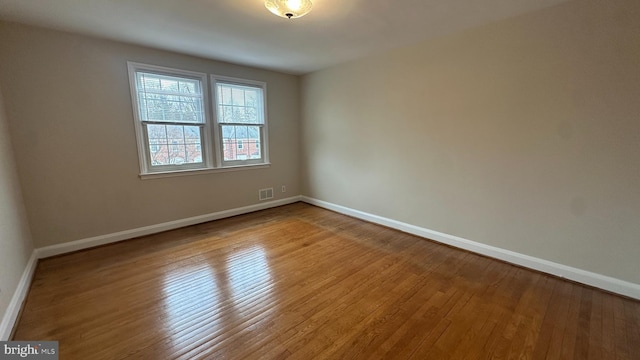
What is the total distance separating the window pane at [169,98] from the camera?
3.34 metres

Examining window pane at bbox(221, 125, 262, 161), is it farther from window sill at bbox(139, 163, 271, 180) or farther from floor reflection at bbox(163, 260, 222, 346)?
floor reflection at bbox(163, 260, 222, 346)

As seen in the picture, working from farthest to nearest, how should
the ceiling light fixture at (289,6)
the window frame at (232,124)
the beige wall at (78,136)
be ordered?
the window frame at (232,124)
the beige wall at (78,136)
the ceiling light fixture at (289,6)

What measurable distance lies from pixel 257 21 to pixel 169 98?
1819 mm

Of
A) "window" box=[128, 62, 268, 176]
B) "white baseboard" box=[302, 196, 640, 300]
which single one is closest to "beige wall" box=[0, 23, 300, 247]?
"window" box=[128, 62, 268, 176]

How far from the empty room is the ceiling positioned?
0.03 metres

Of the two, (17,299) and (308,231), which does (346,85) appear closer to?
(308,231)

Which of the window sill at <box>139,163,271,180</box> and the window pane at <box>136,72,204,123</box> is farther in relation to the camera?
the window sill at <box>139,163,271,180</box>

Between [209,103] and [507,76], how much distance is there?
3774 millimetres

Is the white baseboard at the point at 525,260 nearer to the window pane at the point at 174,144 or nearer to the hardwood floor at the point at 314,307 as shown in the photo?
the hardwood floor at the point at 314,307

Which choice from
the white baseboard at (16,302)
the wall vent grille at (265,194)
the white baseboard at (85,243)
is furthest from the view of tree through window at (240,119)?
the white baseboard at (16,302)

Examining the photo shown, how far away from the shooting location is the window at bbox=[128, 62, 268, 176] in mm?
3371

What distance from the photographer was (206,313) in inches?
77.5

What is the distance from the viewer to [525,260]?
2625 mm

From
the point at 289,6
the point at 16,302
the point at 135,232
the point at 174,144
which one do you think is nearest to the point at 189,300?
the point at 16,302
